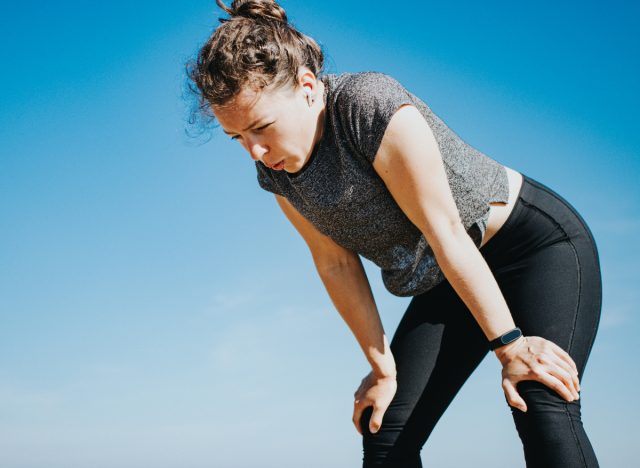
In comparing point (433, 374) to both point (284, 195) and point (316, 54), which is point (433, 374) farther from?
point (316, 54)

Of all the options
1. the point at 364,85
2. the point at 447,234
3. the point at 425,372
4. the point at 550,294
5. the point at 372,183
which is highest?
the point at 364,85

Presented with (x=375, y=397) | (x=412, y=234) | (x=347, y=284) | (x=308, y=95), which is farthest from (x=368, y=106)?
(x=375, y=397)

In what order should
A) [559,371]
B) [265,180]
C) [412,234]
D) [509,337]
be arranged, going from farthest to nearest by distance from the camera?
1. [265,180]
2. [412,234]
3. [509,337]
4. [559,371]

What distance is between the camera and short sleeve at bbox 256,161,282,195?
9.75 ft

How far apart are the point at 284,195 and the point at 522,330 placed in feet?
3.79

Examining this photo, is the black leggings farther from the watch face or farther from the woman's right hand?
the watch face

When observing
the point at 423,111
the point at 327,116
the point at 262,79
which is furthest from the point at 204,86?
the point at 423,111

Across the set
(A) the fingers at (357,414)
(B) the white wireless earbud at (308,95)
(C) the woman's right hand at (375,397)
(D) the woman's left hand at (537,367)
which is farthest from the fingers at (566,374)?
(B) the white wireless earbud at (308,95)

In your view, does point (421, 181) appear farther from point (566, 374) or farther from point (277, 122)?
point (566, 374)

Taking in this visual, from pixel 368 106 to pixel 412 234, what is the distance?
588 mm

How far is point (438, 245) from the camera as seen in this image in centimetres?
247

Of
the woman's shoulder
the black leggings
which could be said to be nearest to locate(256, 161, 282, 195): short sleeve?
the woman's shoulder

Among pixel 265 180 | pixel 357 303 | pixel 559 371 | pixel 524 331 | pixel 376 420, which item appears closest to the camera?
pixel 559 371

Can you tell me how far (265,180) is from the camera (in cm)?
304
